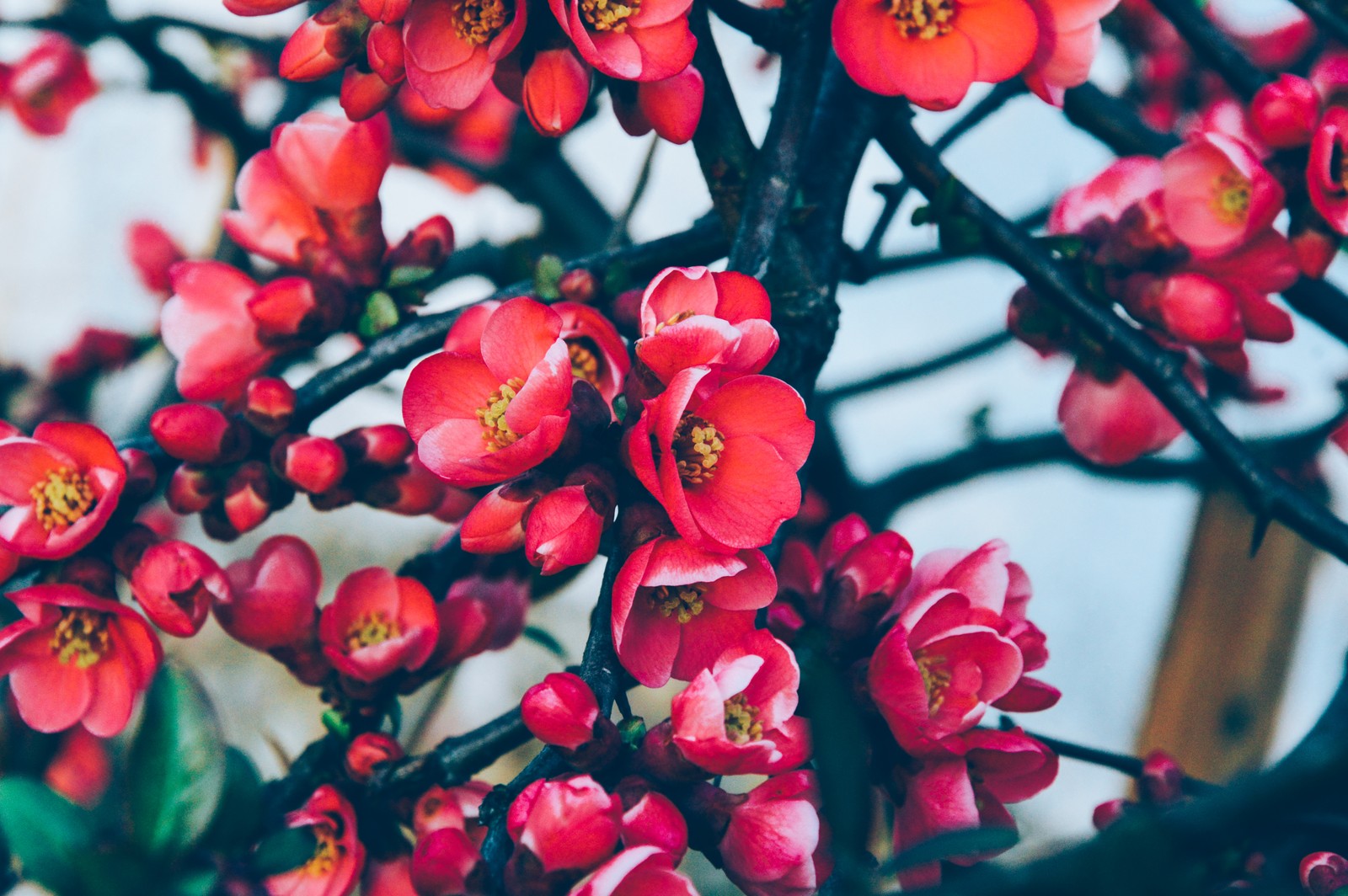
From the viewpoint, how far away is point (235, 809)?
0.34m

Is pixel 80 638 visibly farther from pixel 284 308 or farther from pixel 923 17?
pixel 923 17

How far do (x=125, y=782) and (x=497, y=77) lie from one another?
36 centimetres

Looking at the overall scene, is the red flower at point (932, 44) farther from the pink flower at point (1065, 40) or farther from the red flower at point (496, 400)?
the red flower at point (496, 400)

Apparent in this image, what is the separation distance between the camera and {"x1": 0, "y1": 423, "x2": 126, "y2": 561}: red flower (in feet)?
1.56

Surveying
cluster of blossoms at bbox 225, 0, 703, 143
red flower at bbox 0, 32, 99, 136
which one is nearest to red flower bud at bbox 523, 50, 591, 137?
cluster of blossoms at bbox 225, 0, 703, 143

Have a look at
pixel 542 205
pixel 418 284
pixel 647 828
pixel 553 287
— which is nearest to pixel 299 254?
pixel 418 284

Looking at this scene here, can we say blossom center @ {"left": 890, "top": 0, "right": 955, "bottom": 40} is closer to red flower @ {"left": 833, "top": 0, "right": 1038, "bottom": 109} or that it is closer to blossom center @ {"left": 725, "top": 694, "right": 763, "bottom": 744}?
red flower @ {"left": 833, "top": 0, "right": 1038, "bottom": 109}

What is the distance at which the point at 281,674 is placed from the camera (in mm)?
2057

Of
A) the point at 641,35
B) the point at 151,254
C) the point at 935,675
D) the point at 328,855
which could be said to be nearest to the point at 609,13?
the point at 641,35

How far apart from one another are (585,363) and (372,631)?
0.22 m

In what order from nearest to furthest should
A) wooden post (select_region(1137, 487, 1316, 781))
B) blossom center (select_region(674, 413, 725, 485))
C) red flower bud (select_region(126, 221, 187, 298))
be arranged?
1. blossom center (select_region(674, 413, 725, 485))
2. red flower bud (select_region(126, 221, 187, 298))
3. wooden post (select_region(1137, 487, 1316, 781))

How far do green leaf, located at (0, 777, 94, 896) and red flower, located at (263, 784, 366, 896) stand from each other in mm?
191

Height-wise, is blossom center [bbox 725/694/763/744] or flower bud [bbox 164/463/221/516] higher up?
blossom center [bbox 725/694/763/744]

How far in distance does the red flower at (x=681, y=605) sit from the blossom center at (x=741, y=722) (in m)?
0.03
